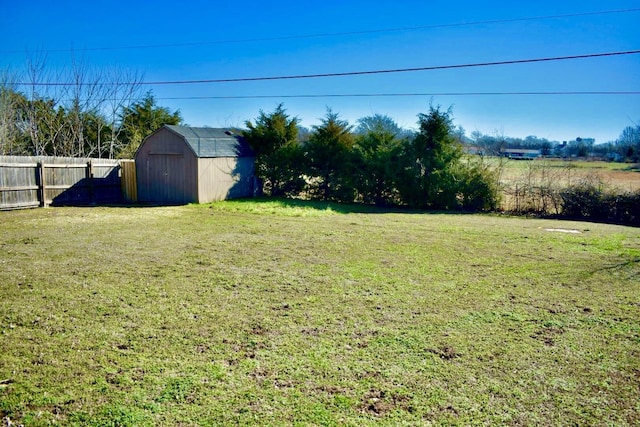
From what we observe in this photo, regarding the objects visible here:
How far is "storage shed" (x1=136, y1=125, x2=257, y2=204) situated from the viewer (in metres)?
14.5

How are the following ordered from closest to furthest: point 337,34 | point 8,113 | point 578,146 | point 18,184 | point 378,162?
point 18,184 < point 378,162 < point 337,34 < point 8,113 < point 578,146

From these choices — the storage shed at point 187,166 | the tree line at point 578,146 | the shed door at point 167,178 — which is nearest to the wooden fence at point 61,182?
the storage shed at point 187,166

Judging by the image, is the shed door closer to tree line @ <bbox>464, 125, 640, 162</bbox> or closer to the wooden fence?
the wooden fence

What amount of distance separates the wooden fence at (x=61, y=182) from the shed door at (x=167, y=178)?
1.07 meters

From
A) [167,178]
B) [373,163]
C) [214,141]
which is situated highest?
[214,141]

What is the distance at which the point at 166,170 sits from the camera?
49.2 feet

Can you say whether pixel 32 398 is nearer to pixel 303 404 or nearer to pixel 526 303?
pixel 303 404

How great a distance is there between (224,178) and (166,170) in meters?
2.21

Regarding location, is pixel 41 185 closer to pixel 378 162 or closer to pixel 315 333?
pixel 378 162

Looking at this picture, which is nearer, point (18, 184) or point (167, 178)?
point (18, 184)

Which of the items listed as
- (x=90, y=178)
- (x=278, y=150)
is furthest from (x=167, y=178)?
(x=278, y=150)

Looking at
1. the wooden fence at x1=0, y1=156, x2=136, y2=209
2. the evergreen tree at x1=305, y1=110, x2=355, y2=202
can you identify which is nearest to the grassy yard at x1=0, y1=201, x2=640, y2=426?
the wooden fence at x1=0, y1=156, x2=136, y2=209

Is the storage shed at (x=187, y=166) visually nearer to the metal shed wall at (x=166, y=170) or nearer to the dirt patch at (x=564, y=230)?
the metal shed wall at (x=166, y=170)

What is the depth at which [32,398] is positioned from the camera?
2.77 m
